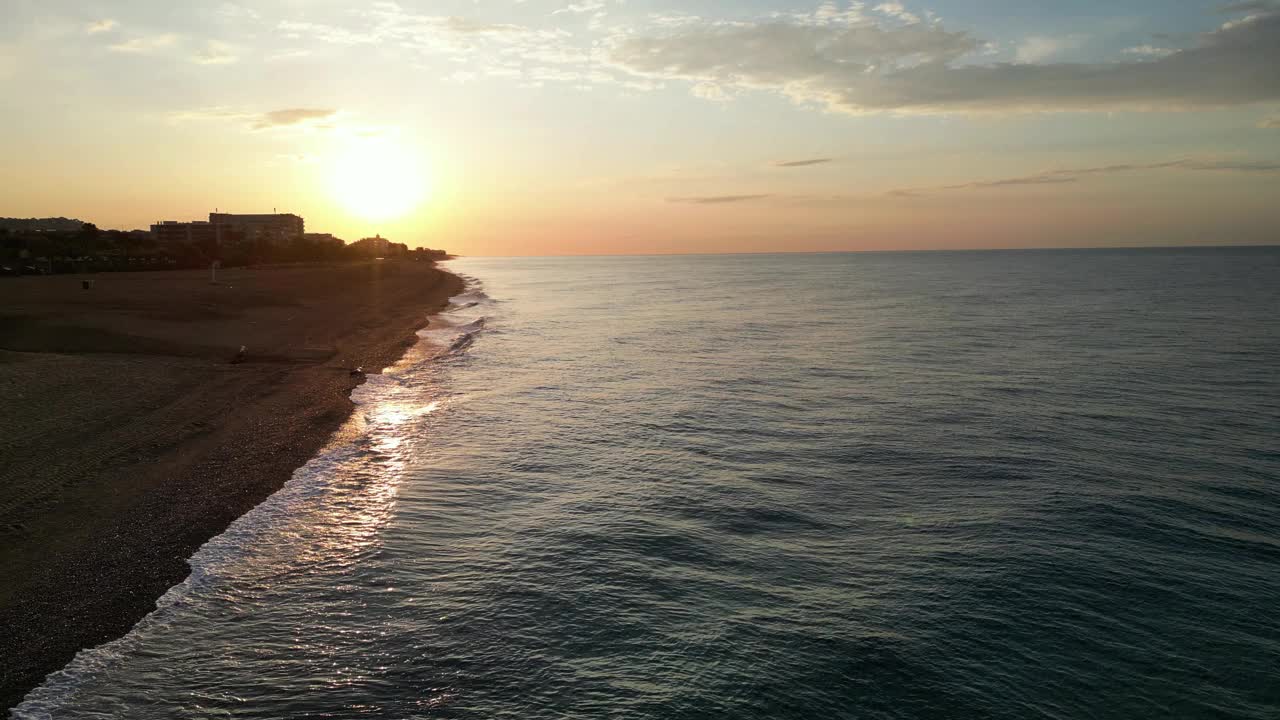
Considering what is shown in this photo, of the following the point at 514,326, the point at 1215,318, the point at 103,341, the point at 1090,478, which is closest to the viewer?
the point at 1090,478

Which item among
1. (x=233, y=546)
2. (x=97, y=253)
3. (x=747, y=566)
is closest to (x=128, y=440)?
(x=233, y=546)

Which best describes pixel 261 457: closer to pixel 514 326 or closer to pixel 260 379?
pixel 260 379

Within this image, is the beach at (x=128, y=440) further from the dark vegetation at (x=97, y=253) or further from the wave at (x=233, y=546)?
the dark vegetation at (x=97, y=253)

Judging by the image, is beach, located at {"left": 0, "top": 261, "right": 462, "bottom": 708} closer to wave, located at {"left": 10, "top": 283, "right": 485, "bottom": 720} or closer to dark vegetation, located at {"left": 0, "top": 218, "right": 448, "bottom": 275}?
wave, located at {"left": 10, "top": 283, "right": 485, "bottom": 720}

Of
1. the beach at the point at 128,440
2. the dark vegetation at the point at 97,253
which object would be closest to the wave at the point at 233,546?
the beach at the point at 128,440

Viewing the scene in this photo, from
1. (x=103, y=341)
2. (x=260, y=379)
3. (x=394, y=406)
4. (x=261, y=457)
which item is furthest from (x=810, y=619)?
(x=103, y=341)

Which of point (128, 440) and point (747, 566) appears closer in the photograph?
point (747, 566)

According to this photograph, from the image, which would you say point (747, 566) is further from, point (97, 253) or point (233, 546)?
point (97, 253)
